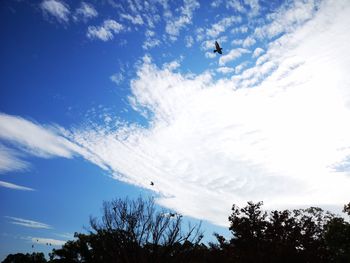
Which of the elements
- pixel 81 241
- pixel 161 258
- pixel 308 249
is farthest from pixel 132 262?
pixel 81 241

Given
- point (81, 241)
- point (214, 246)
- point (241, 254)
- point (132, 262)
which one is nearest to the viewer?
point (132, 262)

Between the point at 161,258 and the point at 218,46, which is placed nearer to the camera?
the point at 218,46

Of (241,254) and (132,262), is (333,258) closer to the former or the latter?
(241,254)

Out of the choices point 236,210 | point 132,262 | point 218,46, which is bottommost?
point 132,262

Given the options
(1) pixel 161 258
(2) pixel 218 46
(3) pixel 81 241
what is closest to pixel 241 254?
(1) pixel 161 258

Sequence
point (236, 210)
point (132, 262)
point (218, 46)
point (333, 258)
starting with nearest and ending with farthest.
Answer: point (218, 46) < point (132, 262) < point (333, 258) < point (236, 210)

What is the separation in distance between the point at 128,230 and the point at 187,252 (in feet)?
16.2

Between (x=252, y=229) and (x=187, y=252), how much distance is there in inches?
206

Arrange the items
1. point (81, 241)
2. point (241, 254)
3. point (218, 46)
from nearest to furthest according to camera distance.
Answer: point (218, 46) → point (241, 254) → point (81, 241)

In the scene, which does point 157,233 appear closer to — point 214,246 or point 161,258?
point 161,258

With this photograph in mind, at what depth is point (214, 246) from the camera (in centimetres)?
2625

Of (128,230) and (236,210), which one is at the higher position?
(236,210)

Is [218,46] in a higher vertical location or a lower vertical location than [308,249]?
higher

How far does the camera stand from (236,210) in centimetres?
2303
